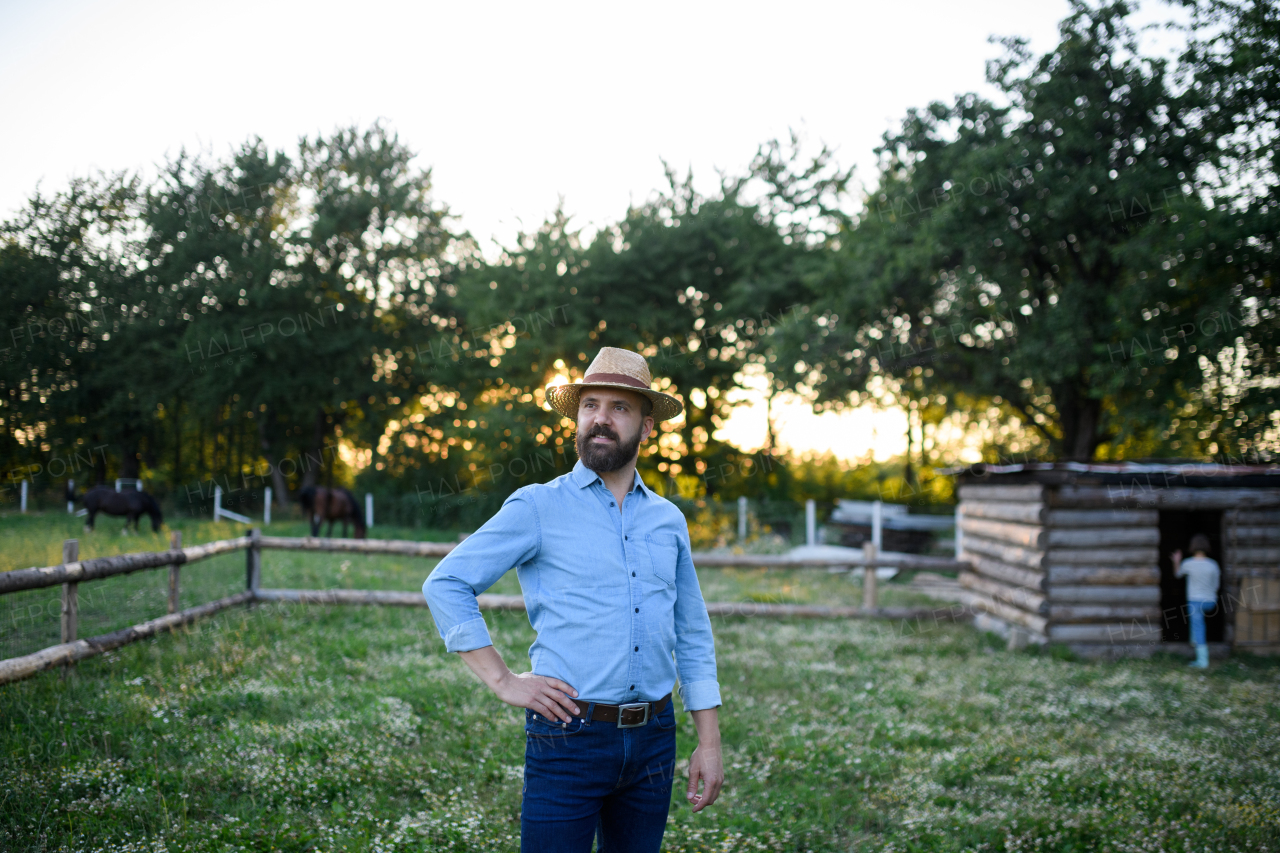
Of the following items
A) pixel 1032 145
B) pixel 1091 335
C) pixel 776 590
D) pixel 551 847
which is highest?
pixel 1032 145

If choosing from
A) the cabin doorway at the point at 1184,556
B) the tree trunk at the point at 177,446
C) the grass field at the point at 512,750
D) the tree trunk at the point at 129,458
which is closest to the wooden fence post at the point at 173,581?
the grass field at the point at 512,750

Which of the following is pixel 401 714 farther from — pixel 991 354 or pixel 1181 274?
pixel 991 354

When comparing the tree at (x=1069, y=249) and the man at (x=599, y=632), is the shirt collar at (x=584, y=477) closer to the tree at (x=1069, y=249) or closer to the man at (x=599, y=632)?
the man at (x=599, y=632)

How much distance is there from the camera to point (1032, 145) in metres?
16.5

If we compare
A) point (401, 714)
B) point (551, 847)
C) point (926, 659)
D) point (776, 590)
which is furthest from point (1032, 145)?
point (551, 847)

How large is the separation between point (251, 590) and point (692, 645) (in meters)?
9.07

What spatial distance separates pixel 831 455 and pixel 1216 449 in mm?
14544

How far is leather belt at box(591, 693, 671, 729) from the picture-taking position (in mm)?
2461

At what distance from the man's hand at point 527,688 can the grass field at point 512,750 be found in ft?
7.97

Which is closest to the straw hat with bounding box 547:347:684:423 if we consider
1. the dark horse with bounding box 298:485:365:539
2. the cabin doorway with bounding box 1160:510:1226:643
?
the cabin doorway with bounding box 1160:510:1226:643

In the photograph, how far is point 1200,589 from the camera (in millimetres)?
9789

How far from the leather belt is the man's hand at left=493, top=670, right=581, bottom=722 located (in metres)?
0.08

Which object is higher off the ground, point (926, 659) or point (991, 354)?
point (991, 354)

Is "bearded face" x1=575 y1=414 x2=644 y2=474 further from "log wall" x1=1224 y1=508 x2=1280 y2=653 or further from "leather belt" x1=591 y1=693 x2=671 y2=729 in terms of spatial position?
"log wall" x1=1224 y1=508 x2=1280 y2=653
